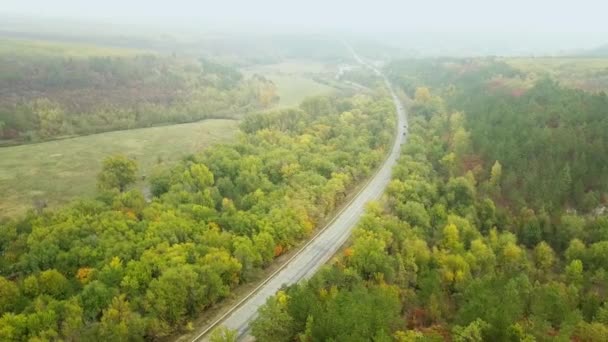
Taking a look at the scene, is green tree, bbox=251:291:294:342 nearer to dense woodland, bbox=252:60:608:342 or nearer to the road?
dense woodland, bbox=252:60:608:342

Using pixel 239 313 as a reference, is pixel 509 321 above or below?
above

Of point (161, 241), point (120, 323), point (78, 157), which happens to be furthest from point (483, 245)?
point (78, 157)

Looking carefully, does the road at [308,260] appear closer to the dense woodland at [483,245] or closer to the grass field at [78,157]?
the dense woodland at [483,245]

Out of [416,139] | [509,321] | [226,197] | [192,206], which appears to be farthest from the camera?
[416,139]

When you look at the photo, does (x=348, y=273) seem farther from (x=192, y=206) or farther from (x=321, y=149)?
(x=321, y=149)

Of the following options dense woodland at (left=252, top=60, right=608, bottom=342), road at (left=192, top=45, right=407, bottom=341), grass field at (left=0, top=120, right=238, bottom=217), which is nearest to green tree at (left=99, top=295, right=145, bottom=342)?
road at (left=192, top=45, right=407, bottom=341)

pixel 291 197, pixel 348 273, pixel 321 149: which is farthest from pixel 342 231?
pixel 321 149

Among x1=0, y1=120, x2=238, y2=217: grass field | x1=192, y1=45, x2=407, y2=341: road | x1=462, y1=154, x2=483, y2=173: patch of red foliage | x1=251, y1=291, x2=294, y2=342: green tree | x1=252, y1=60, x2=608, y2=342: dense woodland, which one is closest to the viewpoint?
x1=251, y1=291, x2=294, y2=342: green tree
